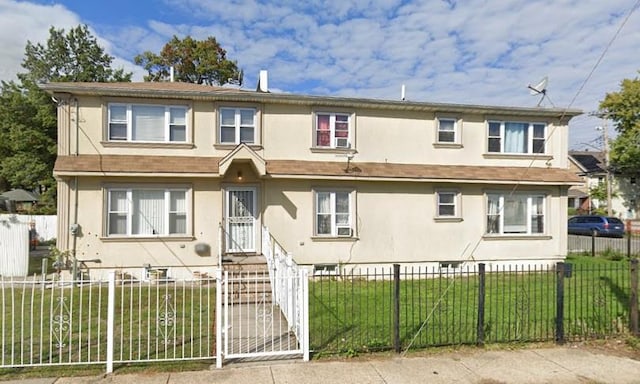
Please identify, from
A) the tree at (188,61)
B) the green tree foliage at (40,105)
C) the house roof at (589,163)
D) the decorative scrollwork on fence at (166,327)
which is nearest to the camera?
the decorative scrollwork on fence at (166,327)

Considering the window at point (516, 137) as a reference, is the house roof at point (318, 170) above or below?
below

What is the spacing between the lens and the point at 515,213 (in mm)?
14836

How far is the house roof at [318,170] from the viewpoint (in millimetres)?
11594

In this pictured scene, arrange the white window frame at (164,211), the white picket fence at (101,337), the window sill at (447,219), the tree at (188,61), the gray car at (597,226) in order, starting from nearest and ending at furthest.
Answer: the white picket fence at (101,337) → the white window frame at (164,211) → the window sill at (447,219) → the gray car at (597,226) → the tree at (188,61)

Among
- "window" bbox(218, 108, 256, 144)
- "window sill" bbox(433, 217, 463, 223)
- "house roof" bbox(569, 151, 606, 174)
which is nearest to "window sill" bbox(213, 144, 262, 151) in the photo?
"window" bbox(218, 108, 256, 144)

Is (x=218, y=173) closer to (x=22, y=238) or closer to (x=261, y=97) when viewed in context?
(x=261, y=97)

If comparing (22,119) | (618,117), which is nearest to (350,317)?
(22,119)

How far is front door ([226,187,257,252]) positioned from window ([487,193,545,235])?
8.90 metres

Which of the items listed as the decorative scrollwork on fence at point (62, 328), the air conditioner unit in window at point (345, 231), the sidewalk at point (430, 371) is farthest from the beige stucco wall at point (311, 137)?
the sidewalk at point (430, 371)

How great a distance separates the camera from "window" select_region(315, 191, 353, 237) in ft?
43.6

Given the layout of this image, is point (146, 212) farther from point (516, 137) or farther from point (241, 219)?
point (516, 137)

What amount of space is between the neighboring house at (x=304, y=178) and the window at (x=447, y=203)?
4 cm

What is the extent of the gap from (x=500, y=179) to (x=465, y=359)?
9.76 m

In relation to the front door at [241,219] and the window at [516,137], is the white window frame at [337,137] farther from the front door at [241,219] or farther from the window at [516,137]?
the window at [516,137]
